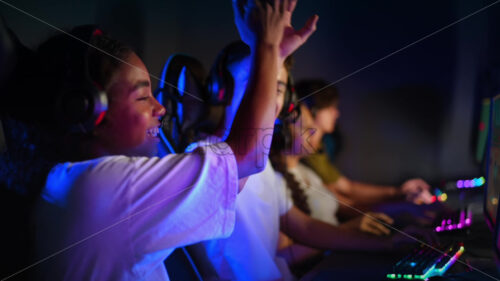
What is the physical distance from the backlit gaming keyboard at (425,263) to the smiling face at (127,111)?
66cm

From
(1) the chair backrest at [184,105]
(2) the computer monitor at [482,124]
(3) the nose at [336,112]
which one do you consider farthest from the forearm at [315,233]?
(2) the computer monitor at [482,124]

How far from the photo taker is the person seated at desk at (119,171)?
689 millimetres

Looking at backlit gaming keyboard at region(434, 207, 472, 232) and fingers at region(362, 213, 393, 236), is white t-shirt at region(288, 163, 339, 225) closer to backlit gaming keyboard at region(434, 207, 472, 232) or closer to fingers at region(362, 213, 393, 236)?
fingers at region(362, 213, 393, 236)

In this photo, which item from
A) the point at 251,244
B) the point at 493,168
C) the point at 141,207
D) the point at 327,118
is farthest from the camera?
the point at 327,118

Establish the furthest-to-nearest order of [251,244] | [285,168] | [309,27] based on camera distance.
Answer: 1. [285,168]
2. [251,244]
3. [309,27]

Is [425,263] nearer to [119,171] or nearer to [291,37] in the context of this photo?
[291,37]

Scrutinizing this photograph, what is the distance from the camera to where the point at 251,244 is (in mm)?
1184

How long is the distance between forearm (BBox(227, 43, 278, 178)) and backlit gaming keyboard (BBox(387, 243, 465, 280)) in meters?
0.40

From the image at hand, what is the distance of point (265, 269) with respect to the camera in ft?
3.88

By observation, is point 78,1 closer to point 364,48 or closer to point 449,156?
point 364,48

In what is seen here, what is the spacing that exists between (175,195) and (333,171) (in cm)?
170

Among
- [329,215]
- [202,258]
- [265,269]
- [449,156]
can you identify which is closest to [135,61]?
[202,258]

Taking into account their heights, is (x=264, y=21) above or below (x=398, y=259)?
above

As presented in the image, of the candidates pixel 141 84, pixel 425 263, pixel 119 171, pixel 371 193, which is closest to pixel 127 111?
pixel 141 84
